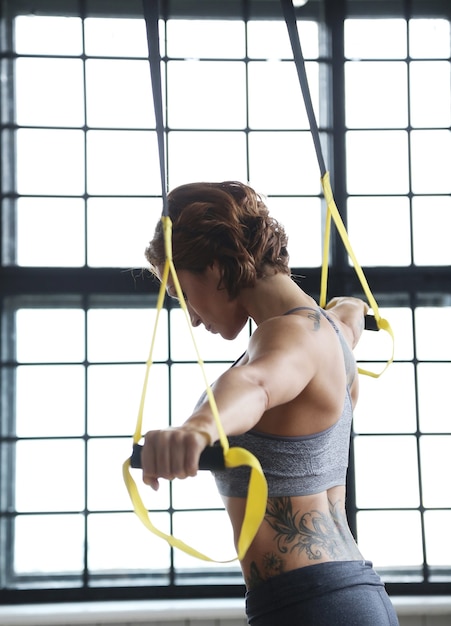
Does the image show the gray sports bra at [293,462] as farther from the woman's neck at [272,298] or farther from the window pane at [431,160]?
the window pane at [431,160]

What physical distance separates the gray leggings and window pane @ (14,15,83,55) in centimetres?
228

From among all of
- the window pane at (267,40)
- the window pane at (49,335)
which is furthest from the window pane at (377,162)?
the window pane at (49,335)

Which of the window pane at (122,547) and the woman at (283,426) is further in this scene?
the window pane at (122,547)

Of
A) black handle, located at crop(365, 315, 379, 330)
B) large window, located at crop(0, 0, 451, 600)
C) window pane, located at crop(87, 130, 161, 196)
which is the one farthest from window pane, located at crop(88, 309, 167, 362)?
black handle, located at crop(365, 315, 379, 330)

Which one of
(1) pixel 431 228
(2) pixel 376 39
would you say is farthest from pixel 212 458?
(2) pixel 376 39

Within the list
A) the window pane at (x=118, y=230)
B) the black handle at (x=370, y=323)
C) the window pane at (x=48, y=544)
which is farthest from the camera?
the window pane at (x=118, y=230)

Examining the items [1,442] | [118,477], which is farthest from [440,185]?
[1,442]

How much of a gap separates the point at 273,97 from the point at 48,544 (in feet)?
5.98

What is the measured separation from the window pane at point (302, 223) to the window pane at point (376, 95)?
0.35m

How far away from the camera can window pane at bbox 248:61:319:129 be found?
286 centimetres

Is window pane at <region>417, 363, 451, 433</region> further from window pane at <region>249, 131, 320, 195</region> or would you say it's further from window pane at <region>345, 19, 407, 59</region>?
window pane at <region>345, 19, 407, 59</region>

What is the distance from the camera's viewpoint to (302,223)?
2.87m

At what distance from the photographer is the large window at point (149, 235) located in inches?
106

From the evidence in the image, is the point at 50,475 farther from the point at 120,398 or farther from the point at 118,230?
the point at 118,230
